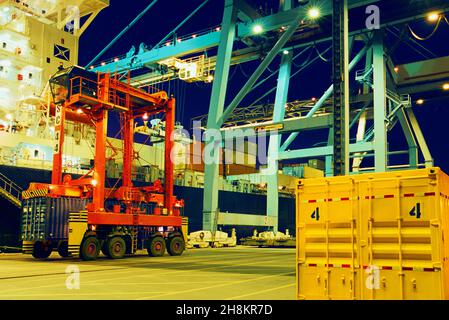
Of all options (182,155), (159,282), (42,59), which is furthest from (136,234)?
(182,155)

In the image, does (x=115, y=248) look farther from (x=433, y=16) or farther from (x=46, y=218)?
(x=433, y=16)

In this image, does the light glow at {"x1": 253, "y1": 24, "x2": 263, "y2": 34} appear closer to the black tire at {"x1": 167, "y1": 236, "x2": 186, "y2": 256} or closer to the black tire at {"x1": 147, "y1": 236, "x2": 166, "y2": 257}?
the black tire at {"x1": 167, "y1": 236, "x2": 186, "y2": 256}

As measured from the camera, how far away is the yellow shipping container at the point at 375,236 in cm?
773

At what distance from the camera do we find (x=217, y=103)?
33.3 meters

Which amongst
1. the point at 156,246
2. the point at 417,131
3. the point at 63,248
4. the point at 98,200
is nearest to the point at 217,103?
the point at 156,246

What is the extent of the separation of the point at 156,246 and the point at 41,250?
17.5 feet

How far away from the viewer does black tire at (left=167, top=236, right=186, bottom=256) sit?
25.0 metres

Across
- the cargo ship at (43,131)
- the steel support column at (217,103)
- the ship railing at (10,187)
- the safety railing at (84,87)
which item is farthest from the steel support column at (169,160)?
the ship railing at (10,187)

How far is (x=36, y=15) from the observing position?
1699 inches

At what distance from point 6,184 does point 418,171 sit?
2732 cm

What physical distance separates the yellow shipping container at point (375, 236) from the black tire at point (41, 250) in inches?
634

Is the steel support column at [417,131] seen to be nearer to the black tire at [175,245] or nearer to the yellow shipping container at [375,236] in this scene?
the black tire at [175,245]

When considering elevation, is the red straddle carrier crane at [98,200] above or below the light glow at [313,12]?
below

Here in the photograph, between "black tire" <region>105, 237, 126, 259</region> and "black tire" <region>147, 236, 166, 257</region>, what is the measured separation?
5.66 ft
